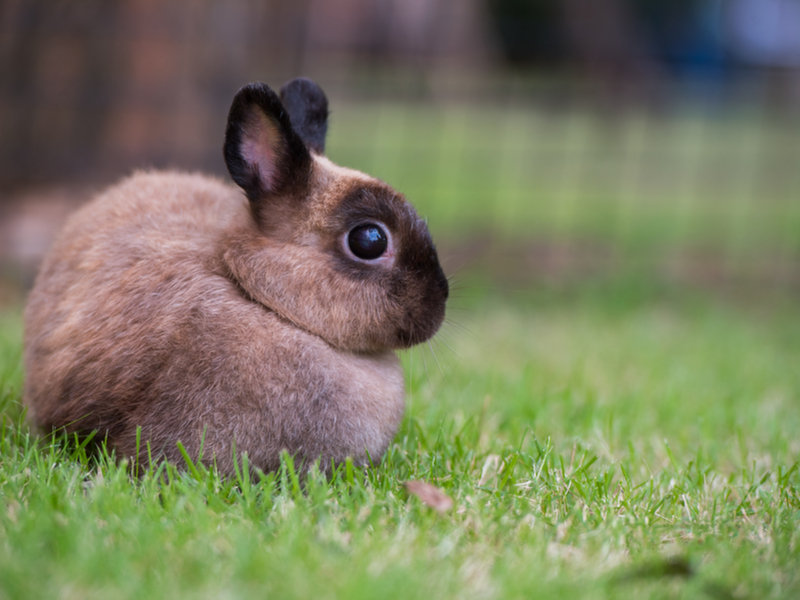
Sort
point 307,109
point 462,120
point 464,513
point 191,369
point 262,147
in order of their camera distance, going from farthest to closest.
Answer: point 462,120 → point 307,109 → point 262,147 → point 191,369 → point 464,513

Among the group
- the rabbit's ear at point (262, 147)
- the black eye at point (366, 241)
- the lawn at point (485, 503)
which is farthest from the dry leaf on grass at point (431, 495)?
the rabbit's ear at point (262, 147)

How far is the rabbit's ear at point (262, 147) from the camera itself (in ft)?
7.39

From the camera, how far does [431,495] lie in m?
2.04

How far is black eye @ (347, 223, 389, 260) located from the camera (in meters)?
2.36

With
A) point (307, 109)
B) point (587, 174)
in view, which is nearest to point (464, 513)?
point (307, 109)

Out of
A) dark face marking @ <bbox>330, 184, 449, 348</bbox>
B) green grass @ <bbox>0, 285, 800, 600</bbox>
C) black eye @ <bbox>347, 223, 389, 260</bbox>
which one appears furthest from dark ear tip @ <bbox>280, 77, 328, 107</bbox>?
green grass @ <bbox>0, 285, 800, 600</bbox>

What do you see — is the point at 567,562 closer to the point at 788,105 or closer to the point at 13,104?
the point at 13,104

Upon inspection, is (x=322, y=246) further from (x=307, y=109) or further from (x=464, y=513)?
(x=464, y=513)

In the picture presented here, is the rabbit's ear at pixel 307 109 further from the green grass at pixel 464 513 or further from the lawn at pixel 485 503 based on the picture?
the green grass at pixel 464 513

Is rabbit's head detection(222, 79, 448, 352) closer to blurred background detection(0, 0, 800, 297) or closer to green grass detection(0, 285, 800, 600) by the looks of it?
green grass detection(0, 285, 800, 600)

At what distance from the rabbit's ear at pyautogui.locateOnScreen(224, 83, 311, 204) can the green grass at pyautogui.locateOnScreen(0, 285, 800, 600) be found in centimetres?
89

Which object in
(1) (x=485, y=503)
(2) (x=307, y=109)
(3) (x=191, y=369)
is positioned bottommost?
(1) (x=485, y=503)

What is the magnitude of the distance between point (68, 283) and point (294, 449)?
3.15 feet

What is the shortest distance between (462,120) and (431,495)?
12.6 meters
